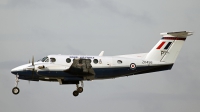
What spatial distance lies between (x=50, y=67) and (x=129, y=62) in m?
6.45

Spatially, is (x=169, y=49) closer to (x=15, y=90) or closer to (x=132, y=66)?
(x=132, y=66)

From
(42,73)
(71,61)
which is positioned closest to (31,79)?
(42,73)

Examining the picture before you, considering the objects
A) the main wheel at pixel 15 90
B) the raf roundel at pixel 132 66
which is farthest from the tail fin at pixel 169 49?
the main wheel at pixel 15 90

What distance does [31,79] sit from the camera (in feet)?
114

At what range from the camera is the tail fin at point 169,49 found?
3575 cm

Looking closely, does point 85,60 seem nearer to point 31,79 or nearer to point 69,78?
point 69,78

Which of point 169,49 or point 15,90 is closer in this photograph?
point 15,90

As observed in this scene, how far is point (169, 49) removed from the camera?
35938 millimetres

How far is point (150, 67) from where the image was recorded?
35.5 meters

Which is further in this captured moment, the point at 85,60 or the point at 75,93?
the point at 75,93

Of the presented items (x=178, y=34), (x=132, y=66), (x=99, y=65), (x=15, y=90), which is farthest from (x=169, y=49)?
(x=15, y=90)

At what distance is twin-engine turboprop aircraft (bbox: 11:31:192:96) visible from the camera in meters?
34.1

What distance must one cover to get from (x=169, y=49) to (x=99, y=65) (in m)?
6.11

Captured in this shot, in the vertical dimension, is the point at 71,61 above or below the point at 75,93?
above
